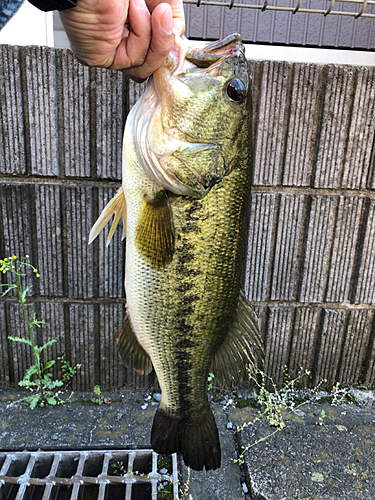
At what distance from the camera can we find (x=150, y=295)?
1869mm

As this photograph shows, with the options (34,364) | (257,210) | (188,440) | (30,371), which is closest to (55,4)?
(188,440)

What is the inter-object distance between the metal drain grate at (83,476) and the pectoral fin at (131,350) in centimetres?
105

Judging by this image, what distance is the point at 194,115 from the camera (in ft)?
5.45

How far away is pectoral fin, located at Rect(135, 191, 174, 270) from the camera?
1.74 m

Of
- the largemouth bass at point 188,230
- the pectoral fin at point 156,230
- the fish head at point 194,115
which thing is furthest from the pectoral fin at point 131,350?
the fish head at point 194,115

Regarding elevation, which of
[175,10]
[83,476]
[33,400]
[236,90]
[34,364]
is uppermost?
[175,10]

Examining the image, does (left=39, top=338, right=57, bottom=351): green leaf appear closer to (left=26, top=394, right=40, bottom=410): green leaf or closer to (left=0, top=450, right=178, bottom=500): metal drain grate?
(left=26, top=394, right=40, bottom=410): green leaf

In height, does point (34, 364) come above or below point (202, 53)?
below

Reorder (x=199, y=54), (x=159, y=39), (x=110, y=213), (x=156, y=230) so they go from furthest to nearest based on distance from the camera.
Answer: (x=110, y=213)
(x=156, y=230)
(x=199, y=54)
(x=159, y=39)

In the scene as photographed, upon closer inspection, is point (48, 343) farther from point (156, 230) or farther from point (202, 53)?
point (202, 53)

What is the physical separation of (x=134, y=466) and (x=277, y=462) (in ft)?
3.35

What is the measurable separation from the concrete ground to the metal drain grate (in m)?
0.09

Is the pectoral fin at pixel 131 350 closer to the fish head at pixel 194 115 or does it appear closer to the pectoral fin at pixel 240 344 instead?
the pectoral fin at pixel 240 344

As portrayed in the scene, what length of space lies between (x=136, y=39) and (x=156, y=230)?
74 centimetres
